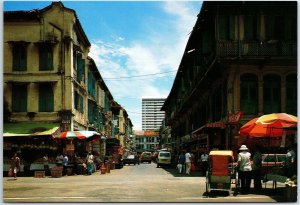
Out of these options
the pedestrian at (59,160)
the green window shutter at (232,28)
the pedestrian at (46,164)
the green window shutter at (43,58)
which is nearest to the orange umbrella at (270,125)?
the green window shutter at (232,28)

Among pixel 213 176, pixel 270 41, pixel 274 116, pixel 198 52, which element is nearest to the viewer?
pixel 213 176

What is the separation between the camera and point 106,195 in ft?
50.0

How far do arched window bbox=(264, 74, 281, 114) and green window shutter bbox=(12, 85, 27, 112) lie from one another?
15966mm

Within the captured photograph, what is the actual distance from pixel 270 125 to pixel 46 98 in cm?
2073

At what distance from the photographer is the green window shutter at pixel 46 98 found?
33688 millimetres

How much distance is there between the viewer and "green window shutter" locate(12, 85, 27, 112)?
33250 mm

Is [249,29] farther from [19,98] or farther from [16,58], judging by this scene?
[19,98]

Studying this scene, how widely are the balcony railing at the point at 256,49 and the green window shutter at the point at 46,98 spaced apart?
41.7 ft

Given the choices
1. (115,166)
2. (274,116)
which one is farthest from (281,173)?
(115,166)

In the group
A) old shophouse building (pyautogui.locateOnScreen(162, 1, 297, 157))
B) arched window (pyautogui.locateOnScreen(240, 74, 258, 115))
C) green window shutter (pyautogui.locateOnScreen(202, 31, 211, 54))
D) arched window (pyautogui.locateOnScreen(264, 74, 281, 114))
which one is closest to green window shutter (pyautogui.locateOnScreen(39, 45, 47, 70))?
green window shutter (pyautogui.locateOnScreen(202, 31, 211, 54))

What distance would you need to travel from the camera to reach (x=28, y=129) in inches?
1271

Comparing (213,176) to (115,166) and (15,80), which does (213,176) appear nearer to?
(15,80)

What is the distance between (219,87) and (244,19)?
16.0 feet

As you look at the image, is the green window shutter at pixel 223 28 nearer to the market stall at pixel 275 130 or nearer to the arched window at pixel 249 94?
the arched window at pixel 249 94
